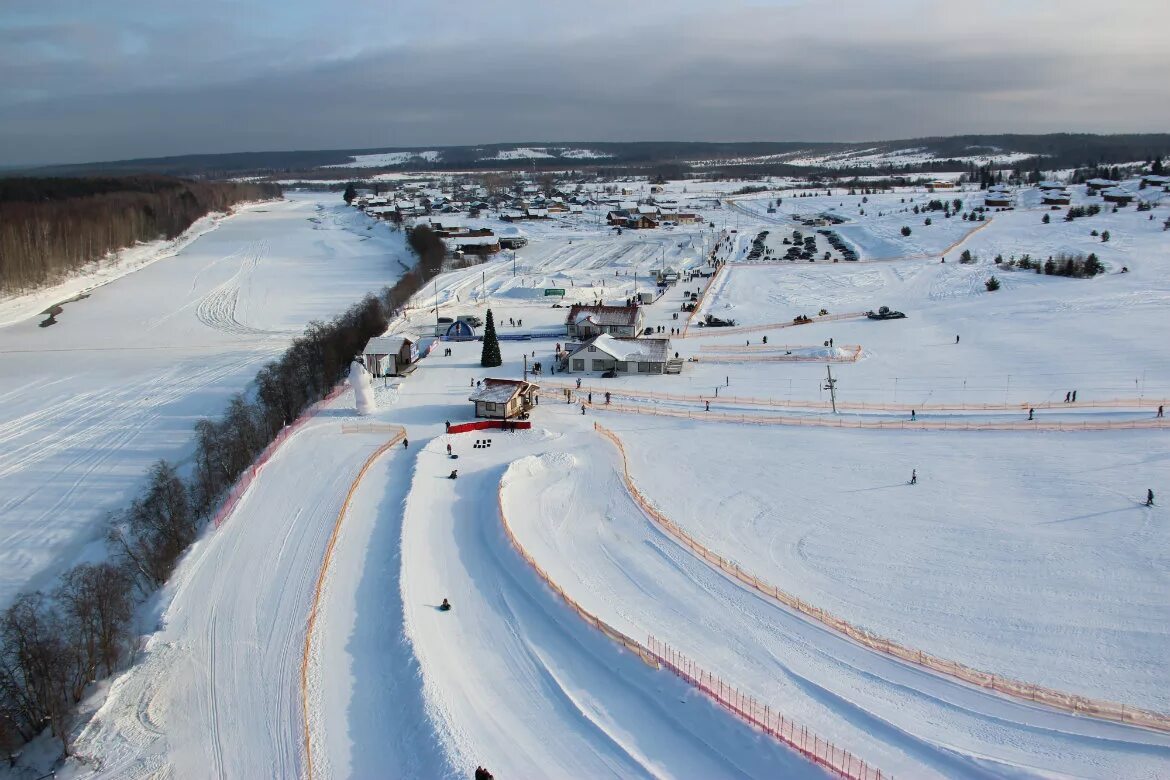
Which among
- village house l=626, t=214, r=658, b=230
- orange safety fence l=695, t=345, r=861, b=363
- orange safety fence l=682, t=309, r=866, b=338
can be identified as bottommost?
orange safety fence l=695, t=345, r=861, b=363

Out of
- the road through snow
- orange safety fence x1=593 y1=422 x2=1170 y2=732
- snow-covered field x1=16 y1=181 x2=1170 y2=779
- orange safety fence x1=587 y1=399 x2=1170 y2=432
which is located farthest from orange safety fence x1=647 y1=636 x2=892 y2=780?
orange safety fence x1=587 y1=399 x2=1170 y2=432

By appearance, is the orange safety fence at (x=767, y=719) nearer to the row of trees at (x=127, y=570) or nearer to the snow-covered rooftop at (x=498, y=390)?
the row of trees at (x=127, y=570)

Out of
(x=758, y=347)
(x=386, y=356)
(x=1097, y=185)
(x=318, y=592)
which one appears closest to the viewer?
(x=318, y=592)

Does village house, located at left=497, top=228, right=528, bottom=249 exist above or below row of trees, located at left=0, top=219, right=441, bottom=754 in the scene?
above

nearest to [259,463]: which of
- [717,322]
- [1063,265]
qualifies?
[717,322]

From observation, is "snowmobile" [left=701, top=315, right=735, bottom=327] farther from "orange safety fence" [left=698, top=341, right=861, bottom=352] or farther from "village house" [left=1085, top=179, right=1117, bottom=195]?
"village house" [left=1085, top=179, right=1117, bottom=195]

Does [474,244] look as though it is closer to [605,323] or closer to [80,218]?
[605,323]

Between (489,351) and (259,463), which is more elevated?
(489,351)
